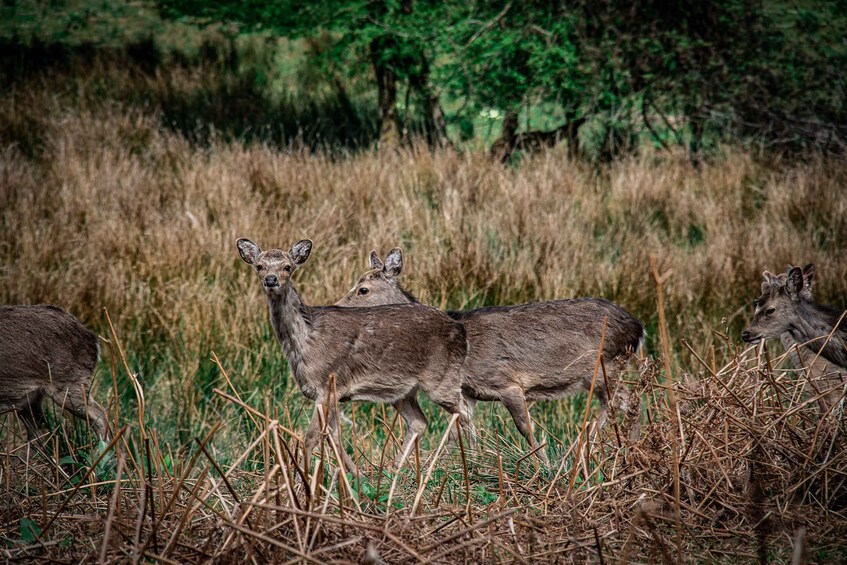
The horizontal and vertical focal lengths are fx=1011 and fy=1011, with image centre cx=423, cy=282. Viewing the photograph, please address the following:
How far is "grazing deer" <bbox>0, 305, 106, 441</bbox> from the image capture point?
5730 millimetres

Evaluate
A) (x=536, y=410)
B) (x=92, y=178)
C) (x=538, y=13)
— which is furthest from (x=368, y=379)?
(x=538, y=13)

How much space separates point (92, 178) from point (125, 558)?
329 inches

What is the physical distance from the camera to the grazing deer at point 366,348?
19.7ft

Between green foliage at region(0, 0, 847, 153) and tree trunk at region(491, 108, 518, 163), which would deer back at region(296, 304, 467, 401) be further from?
tree trunk at region(491, 108, 518, 163)

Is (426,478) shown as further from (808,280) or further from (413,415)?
(808,280)

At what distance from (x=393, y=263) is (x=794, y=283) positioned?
8.96 feet

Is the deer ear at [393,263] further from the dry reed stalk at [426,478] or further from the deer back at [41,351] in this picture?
the dry reed stalk at [426,478]

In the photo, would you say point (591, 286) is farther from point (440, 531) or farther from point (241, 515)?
point (241, 515)

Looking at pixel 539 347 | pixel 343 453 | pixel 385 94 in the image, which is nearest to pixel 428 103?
pixel 385 94

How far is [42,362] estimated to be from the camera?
5.82 m

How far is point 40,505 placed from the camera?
384cm

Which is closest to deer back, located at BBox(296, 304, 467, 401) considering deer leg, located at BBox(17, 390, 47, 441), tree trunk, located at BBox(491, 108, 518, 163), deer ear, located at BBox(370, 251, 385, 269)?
deer ear, located at BBox(370, 251, 385, 269)

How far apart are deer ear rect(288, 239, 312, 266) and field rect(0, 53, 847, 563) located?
3.11ft

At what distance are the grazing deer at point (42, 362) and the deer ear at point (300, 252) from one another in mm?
1307
